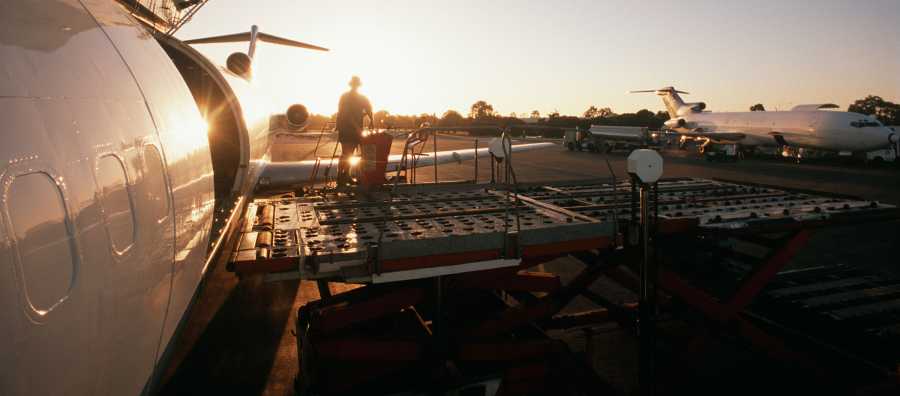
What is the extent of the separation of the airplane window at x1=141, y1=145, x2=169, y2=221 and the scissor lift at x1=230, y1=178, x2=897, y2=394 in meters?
0.53

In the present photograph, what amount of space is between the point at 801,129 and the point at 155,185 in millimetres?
34771

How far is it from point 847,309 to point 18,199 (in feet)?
20.3

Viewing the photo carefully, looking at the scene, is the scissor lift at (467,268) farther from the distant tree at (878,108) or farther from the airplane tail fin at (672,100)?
the distant tree at (878,108)

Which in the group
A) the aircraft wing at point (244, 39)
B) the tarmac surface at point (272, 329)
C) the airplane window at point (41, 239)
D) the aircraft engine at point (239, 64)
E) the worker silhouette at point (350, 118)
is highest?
the aircraft wing at point (244, 39)

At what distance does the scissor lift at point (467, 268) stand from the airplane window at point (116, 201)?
898 millimetres

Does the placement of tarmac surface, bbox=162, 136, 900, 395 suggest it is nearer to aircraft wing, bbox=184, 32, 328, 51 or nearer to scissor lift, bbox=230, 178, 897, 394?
scissor lift, bbox=230, 178, 897, 394

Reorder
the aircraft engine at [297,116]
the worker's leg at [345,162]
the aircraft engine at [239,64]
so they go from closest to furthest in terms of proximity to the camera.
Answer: the worker's leg at [345,162] → the aircraft engine at [239,64] → the aircraft engine at [297,116]

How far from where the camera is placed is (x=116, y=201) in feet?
6.59

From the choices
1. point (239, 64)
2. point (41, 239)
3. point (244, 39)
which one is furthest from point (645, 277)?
point (244, 39)

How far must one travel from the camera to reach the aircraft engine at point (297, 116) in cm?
1435

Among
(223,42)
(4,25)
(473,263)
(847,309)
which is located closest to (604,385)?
(473,263)

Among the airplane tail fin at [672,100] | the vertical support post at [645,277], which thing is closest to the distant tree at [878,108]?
the airplane tail fin at [672,100]

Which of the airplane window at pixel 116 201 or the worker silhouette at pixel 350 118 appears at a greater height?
the worker silhouette at pixel 350 118

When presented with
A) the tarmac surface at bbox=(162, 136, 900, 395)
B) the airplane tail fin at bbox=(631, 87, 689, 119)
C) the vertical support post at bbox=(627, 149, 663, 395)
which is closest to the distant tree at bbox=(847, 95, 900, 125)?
the airplane tail fin at bbox=(631, 87, 689, 119)
